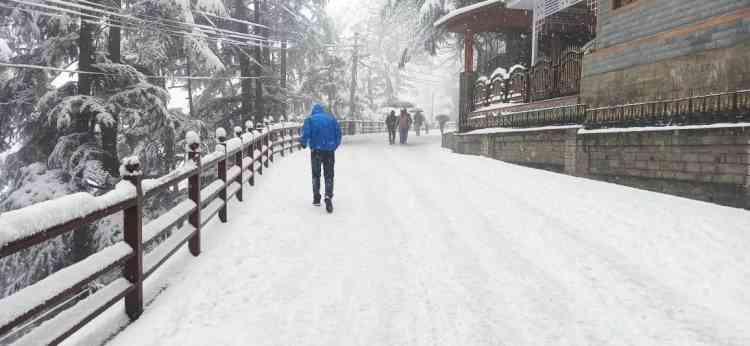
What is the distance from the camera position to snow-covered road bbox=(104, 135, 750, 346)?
3592 mm

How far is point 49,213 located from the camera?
2.69m

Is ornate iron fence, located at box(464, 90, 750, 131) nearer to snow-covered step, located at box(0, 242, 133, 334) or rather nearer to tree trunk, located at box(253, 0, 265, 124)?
snow-covered step, located at box(0, 242, 133, 334)

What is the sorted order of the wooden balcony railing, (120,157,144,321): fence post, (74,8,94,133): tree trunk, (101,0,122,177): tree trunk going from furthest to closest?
the wooden balcony railing → (101,0,122,177): tree trunk → (74,8,94,133): tree trunk → (120,157,144,321): fence post

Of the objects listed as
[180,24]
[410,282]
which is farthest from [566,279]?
[180,24]

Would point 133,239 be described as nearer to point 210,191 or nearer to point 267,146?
point 210,191

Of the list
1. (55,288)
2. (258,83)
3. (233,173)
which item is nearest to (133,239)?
(55,288)

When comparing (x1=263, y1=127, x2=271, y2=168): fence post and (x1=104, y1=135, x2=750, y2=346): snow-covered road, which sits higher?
(x1=263, y1=127, x2=271, y2=168): fence post

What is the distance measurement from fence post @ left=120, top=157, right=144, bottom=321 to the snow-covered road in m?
0.17

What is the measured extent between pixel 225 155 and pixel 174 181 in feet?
7.05

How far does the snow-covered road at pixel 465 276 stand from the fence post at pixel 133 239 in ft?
0.56

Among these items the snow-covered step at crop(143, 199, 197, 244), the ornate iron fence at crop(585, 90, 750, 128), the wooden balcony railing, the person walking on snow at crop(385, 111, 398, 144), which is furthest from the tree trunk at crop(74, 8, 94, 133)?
the person walking on snow at crop(385, 111, 398, 144)

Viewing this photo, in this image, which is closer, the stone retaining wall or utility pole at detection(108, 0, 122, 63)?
the stone retaining wall

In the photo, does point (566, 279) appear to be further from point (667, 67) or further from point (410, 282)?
point (667, 67)

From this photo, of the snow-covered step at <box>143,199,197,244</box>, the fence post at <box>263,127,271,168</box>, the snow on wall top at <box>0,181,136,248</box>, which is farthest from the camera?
the fence post at <box>263,127,271,168</box>
